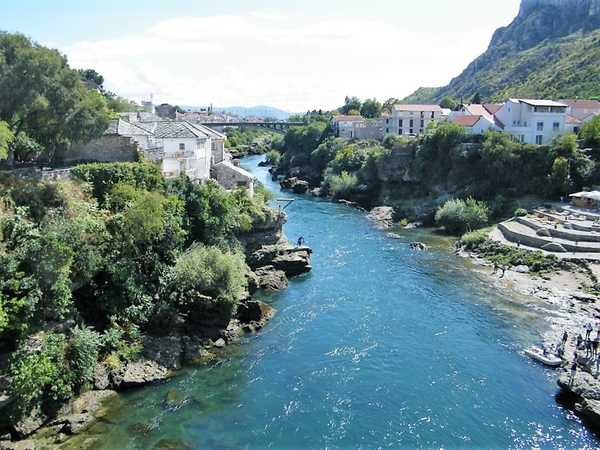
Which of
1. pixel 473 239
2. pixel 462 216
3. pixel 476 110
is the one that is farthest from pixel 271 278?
pixel 476 110

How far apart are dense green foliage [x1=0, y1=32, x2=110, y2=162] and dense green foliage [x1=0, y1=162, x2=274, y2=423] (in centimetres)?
334

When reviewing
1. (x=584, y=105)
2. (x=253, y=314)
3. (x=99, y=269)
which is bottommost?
(x=253, y=314)

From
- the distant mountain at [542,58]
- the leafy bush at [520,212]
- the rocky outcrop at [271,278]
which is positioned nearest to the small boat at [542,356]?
the rocky outcrop at [271,278]

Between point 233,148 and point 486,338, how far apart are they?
13265 cm

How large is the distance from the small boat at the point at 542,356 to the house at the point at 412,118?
79.7 meters

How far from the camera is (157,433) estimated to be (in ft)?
78.5

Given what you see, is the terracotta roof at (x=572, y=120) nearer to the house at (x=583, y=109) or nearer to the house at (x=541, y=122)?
the house at (x=583, y=109)

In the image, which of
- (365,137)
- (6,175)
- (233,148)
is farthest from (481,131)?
(233,148)

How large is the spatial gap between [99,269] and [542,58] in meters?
154

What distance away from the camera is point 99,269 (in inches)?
1177

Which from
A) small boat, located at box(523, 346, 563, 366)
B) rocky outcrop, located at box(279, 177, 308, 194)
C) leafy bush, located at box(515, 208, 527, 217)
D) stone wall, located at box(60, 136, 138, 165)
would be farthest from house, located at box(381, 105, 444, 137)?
small boat, located at box(523, 346, 563, 366)

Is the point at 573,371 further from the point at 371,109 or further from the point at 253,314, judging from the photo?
the point at 371,109

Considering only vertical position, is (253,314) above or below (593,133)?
below

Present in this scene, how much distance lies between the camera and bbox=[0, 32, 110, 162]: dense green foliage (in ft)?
103
